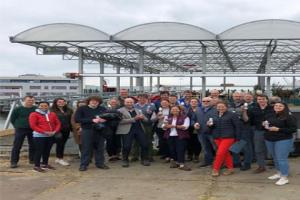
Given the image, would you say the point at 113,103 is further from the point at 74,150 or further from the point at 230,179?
the point at 230,179

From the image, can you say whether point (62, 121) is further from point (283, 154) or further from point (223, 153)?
point (283, 154)

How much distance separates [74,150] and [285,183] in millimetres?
4997

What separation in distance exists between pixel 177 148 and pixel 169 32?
21.9 feet

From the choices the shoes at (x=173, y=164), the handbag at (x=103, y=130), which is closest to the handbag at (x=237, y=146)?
the shoes at (x=173, y=164)

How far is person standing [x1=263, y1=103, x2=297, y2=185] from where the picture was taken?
7.33 metres

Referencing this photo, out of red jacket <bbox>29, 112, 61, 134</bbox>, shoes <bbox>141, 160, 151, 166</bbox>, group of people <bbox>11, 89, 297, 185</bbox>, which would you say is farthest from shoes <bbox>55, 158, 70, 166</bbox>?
shoes <bbox>141, 160, 151, 166</bbox>

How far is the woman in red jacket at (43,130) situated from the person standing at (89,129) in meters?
0.50

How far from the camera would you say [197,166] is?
8828 millimetres


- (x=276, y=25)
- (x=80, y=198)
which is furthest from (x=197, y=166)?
(x=276, y=25)

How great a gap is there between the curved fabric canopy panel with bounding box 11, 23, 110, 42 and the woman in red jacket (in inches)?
256

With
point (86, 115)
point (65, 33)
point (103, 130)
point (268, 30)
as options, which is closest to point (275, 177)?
point (103, 130)

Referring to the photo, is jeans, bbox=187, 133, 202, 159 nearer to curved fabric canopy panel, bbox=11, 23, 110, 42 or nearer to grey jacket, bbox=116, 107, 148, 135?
grey jacket, bbox=116, 107, 148, 135

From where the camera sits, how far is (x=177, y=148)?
8.73m

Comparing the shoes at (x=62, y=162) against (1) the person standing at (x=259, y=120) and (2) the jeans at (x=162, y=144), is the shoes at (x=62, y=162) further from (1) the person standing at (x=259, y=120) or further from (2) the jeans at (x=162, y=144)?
(1) the person standing at (x=259, y=120)
